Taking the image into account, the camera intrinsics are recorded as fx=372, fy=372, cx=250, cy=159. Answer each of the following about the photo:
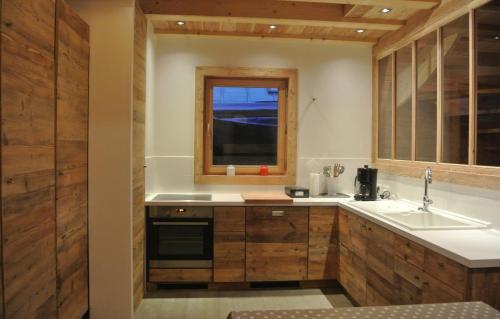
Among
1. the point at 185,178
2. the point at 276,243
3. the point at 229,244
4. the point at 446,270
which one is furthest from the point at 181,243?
the point at 446,270

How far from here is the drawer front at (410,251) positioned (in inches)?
84.1

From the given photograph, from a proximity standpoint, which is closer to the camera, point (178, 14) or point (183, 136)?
point (178, 14)

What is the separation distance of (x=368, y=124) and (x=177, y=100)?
2.08 meters

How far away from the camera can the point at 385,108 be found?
12.8 feet

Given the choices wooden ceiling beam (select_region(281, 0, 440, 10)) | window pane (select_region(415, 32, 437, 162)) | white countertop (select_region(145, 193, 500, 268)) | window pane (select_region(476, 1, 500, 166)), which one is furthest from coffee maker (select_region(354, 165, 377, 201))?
wooden ceiling beam (select_region(281, 0, 440, 10))

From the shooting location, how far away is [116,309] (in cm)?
284

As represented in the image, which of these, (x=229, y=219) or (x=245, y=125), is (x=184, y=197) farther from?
(x=245, y=125)

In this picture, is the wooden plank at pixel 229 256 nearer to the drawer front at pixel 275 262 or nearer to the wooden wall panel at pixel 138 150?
the drawer front at pixel 275 262

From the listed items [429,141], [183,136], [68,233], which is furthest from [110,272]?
[429,141]

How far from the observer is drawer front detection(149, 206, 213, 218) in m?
3.38

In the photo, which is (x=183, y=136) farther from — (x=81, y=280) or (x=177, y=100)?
(x=81, y=280)

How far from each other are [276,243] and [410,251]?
145cm

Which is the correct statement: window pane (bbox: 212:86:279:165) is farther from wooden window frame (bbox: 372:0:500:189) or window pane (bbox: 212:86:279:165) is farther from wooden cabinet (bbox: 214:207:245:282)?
wooden window frame (bbox: 372:0:500:189)

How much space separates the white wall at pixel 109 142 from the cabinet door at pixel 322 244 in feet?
5.45
